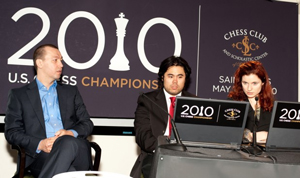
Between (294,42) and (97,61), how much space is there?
98.7 inches

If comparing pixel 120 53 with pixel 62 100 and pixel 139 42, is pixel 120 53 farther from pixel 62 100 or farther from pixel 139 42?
pixel 62 100

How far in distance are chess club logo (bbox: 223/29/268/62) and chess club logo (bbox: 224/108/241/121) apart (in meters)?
2.69

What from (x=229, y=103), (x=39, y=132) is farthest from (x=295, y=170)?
(x=39, y=132)

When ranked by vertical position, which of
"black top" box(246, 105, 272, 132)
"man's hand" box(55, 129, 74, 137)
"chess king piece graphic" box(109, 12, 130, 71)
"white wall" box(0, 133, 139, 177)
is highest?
"chess king piece graphic" box(109, 12, 130, 71)

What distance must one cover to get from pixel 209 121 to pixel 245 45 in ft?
9.57

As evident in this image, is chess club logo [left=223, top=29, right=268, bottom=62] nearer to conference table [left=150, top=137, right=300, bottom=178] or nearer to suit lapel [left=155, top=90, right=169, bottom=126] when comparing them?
suit lapel [left=155, top=90, right=169, bottom=126]

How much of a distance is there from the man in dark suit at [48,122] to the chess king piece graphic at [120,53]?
0.86 metres

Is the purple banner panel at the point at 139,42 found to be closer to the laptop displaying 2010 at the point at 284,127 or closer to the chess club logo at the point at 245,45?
the chess club logo at the point at 245,45

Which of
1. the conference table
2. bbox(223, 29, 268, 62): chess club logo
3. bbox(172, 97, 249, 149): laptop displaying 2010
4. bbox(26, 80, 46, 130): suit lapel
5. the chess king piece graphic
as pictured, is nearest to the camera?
the conference table

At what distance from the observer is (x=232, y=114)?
202cm

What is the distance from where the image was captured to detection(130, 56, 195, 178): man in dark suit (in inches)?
120

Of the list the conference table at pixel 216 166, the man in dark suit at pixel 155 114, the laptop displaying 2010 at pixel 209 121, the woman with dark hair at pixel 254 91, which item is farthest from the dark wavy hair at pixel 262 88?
the conference table at pixel 216 166

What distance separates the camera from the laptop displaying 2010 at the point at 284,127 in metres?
2.08

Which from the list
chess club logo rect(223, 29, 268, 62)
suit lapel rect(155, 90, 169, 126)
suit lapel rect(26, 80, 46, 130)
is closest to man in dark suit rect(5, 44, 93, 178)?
suit lapel rect(26, 80, 46, 130)
